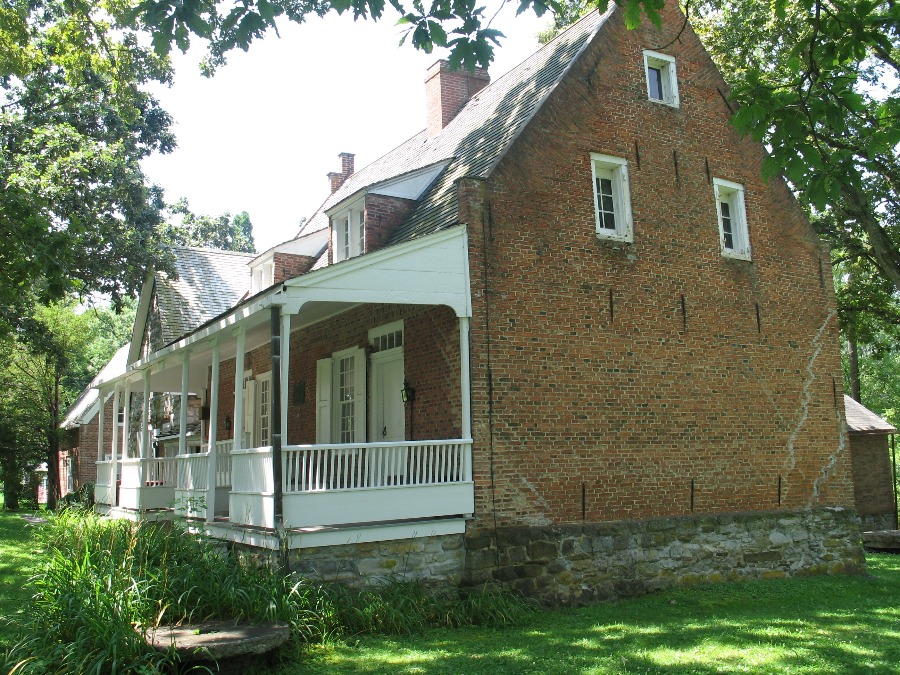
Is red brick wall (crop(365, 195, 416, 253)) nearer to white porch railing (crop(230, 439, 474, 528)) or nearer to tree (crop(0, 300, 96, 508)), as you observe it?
white porch railing (crop(230, 439, 474, 528))

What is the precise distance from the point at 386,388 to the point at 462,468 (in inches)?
115

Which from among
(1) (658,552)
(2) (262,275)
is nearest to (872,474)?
(1) (658,552)

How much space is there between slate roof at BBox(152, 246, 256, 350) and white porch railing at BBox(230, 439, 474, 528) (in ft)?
32.6

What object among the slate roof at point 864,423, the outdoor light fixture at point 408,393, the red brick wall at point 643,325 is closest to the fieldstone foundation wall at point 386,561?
the red brick wall at point 643,325

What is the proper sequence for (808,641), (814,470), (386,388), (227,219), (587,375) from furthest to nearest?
(227,219), (814,470), (386,388), (587,375), (808,641)

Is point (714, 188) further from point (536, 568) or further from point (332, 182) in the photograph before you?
point (332, 182)

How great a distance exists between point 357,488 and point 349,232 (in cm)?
569

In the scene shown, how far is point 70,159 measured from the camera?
59.0ft

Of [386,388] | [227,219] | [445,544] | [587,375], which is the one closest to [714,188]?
[587,375]

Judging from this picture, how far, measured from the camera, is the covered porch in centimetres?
889

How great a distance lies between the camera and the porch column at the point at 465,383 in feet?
32.4

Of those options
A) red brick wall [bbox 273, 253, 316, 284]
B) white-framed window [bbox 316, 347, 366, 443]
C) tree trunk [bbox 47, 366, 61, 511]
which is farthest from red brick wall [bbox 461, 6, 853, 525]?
tree trunk [bbox 47, 366, 61, 511]

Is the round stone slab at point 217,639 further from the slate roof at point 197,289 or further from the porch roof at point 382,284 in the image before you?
the slate roof at point 197,289

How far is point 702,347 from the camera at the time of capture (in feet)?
40.8
